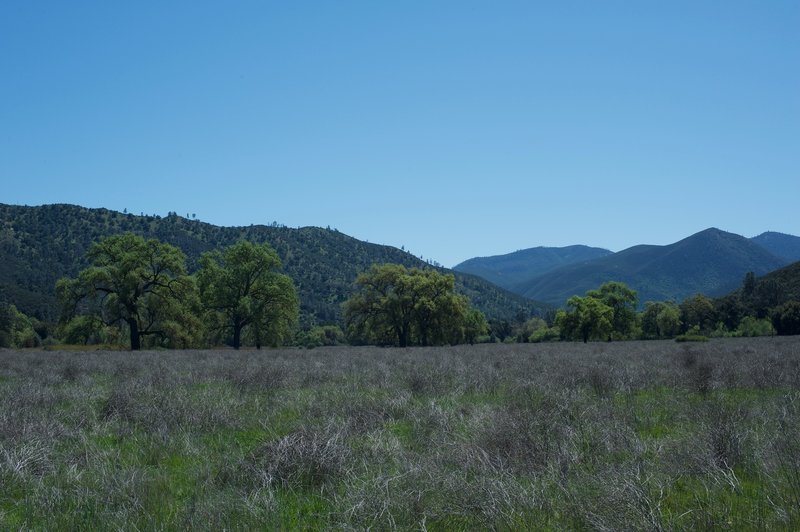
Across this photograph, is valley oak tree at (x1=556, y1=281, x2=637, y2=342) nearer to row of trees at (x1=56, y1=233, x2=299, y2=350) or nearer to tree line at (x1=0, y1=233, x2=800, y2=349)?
tree line at (x1=0, y1=233, x2=800, y2=349)

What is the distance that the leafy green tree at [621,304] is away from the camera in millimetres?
69125

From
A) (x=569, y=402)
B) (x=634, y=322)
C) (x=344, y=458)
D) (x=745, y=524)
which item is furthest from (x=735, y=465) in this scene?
(x=634, y=322)

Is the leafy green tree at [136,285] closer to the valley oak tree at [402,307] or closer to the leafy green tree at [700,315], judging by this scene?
the valley oak tree at [402,307]

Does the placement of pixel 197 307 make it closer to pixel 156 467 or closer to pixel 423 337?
pixel 423 337

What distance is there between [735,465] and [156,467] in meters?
5.97

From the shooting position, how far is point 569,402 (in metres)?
8.29

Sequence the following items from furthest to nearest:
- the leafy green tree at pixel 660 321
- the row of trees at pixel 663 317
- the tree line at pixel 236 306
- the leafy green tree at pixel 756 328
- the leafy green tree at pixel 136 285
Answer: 1. the leafy green tree at pixel 660 321
2. the leafy green tree at pixel 756 328
3. the row of trees at pixel 663 317
4. the tree line at pixel 236 306
5. the leafy green tree at pixel 136 285

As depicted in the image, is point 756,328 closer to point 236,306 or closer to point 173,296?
point 236,306

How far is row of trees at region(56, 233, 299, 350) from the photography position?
37969mm

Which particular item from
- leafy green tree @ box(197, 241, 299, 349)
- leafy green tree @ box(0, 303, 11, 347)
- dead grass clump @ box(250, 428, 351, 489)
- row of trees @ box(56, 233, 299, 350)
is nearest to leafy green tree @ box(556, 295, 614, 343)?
row of trees @ box(56, 233, 299, 350)

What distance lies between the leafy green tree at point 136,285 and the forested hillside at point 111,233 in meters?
61.5

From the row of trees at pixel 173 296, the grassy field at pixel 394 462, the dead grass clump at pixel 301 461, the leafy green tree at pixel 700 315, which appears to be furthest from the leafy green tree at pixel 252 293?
the leafy green tree at pixel 700 315

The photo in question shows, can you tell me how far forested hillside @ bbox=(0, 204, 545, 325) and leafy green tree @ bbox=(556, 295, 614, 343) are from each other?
64500mm

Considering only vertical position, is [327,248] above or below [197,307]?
above
